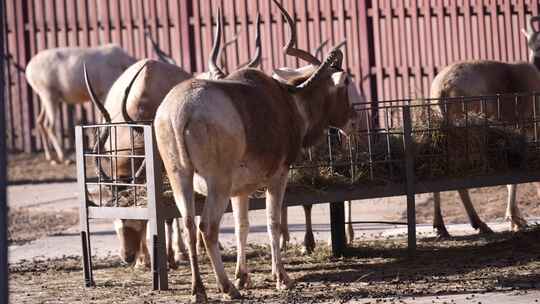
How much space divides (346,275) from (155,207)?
5.61ft

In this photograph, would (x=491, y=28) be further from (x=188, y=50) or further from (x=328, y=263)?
(x=328, y=263)

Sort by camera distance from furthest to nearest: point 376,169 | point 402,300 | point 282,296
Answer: point 376,169 → point 282,296 → point 402,300

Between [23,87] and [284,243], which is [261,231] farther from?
[23,87]

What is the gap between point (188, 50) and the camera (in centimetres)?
2309

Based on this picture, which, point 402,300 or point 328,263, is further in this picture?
point 328,263

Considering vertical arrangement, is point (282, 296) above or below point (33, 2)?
below

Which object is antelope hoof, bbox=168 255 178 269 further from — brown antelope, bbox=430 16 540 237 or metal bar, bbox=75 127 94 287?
brown antelope, bbox=430 16 540 237

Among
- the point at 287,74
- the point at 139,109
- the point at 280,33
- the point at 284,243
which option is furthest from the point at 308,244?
the point at 280,33

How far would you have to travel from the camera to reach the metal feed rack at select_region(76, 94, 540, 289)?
1077 centimetres

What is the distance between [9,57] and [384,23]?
7333 mm

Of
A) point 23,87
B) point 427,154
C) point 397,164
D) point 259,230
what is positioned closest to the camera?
point 397,164

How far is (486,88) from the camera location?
1288 centimetres

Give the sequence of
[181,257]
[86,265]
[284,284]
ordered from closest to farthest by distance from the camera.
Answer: [284,284] → [86,265] → [181,257]

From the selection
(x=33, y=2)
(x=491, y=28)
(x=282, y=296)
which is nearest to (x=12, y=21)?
(x=33, y=2)
